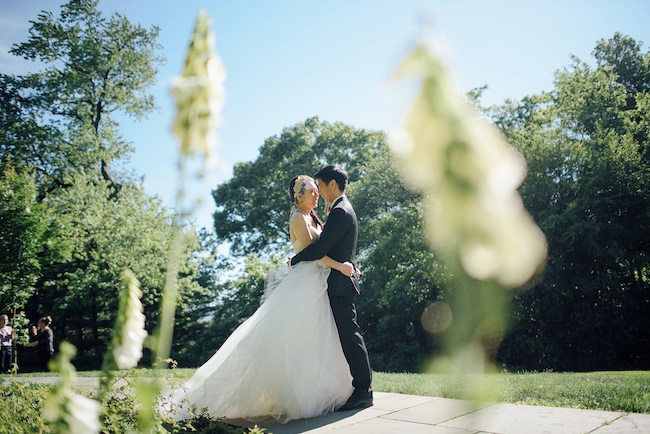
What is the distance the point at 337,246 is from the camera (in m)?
4.74

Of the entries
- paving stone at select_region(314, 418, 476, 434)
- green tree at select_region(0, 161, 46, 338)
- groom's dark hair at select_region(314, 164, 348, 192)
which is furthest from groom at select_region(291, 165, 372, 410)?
green tree at select_region(0, 161, 46, 338)

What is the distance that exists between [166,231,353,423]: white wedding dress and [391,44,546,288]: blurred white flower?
4041 millimetres

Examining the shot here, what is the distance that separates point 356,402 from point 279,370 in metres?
0.89

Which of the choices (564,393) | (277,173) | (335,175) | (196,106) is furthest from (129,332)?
(277,173)

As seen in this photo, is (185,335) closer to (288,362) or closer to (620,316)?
(620,316)

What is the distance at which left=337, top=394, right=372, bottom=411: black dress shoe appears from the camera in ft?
14.9

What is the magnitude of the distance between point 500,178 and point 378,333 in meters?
21.1

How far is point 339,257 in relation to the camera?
4.74 metres

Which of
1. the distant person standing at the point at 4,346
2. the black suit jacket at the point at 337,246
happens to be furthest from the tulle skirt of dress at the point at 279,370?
the distant person standing at the point at 4,346

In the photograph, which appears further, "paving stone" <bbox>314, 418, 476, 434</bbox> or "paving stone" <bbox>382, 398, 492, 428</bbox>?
"paving stone" <bbox>382, 398, 492, 428</bbox>

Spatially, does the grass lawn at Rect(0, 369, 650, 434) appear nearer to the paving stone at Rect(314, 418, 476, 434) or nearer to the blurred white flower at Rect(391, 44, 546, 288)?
the paving stone at Rect(314, 418, 476, 434)

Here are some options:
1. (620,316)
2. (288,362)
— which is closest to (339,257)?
(288,362)

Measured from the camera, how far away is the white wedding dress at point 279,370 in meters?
4.26

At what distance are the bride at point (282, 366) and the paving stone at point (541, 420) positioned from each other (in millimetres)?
1236
